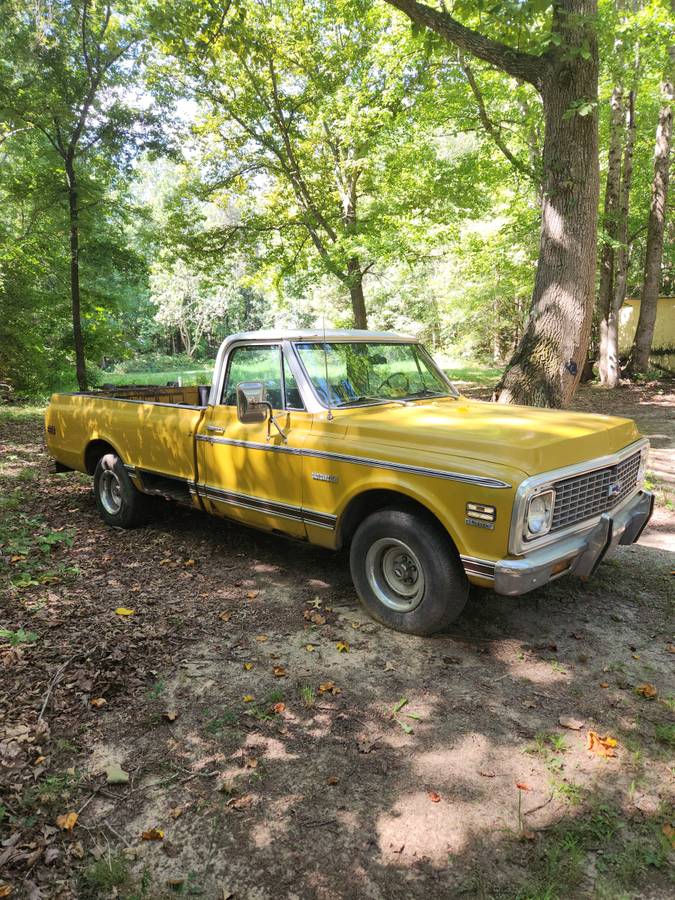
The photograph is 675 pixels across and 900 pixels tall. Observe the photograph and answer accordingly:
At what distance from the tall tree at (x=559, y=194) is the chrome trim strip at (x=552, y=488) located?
3.26 meters

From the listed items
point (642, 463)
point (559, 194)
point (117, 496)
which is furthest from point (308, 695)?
point (559, 194)

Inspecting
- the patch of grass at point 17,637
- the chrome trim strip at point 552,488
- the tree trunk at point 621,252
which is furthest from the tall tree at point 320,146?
the patch of grass at point 17,637

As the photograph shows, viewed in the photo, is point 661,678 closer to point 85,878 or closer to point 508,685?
point 508,685

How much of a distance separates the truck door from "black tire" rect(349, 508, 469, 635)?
67cm

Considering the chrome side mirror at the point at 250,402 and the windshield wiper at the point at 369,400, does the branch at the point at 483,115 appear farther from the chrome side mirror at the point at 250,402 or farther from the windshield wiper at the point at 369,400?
the chrome side mirror at the point at 250,402

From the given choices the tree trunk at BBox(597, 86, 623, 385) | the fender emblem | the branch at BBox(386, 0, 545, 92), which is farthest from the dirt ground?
the tree trunk at BBox(597, 86, 623, 385)

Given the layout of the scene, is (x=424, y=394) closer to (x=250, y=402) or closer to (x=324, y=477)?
(x=324, y=477)

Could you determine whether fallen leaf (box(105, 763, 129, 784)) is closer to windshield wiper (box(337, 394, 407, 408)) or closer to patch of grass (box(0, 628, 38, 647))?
patch of grass (box(0, 628, 38, 647))

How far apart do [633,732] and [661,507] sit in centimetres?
427

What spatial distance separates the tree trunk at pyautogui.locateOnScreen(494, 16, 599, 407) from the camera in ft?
21.2

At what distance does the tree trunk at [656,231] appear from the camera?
15500 mm

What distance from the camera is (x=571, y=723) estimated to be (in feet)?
9.80

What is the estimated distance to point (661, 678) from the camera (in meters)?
3.37

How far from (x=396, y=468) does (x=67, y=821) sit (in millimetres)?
2493
